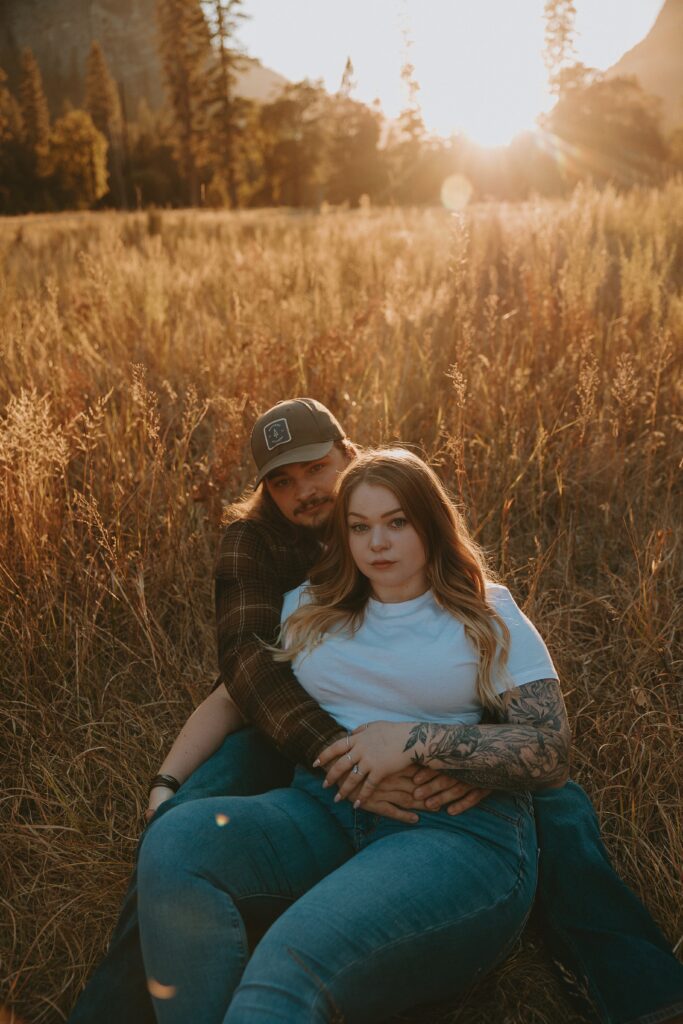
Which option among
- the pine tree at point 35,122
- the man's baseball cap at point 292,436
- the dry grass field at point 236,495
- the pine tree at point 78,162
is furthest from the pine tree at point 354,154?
the man's baseball cap at point 292,436

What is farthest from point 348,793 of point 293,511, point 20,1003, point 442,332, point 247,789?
point 442,332

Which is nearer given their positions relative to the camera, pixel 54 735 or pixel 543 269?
pixel 54 735

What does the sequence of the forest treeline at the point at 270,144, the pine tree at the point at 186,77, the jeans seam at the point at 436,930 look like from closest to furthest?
the jeans seam at the point at 436,930, the forest treeline at the point at 270,144, the pine tree at the point at 186,77

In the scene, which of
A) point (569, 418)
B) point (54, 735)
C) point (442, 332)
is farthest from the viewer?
point (442, 332)

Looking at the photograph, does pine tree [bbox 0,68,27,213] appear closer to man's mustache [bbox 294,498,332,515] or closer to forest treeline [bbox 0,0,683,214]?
forest treeline [bbox 0,0,683,214]

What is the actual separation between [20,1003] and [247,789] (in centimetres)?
79

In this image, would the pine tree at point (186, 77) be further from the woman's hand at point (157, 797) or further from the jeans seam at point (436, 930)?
the jeans seam at point (436, 930)

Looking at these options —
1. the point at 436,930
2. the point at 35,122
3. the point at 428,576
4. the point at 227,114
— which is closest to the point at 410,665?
the point at 428,576

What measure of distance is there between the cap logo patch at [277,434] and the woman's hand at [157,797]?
40.4 inches

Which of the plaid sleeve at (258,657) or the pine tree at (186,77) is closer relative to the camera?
the plaid sleeve at (258,657)

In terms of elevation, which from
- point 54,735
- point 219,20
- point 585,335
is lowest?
point 54,735

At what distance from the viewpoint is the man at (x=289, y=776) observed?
1.75 meters

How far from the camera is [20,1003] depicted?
6.78ft

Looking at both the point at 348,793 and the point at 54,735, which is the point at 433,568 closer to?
the point at 348,793
